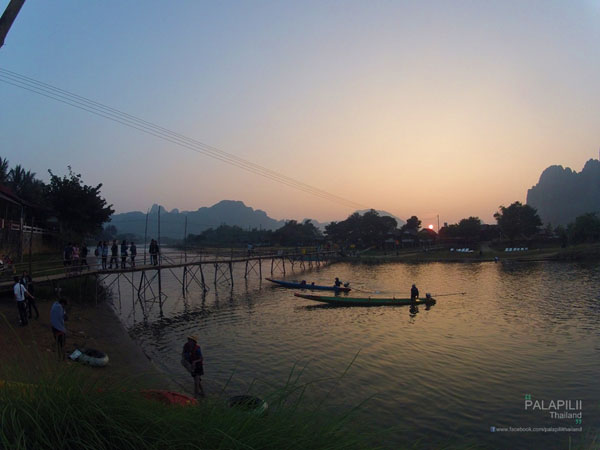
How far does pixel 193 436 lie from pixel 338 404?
916cm

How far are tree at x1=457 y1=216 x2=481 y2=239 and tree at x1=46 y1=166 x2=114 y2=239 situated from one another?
3504 inches

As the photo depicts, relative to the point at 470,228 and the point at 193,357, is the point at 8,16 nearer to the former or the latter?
the point at 193,357

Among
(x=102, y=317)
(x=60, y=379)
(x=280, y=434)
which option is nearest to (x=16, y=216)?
(x=102, y=317)

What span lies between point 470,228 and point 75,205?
303 feet

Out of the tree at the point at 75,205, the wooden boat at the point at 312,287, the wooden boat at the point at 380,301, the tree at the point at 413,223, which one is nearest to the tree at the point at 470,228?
the tree at the point at 413,223

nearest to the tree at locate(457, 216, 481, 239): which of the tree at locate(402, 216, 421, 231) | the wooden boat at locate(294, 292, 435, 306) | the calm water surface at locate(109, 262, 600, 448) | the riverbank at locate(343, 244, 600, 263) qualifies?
the riverbank at locate(343, 244, 600, 263)

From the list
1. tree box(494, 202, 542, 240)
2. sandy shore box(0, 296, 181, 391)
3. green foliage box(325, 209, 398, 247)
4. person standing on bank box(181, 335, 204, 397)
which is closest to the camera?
person standing on bank box(181, 335, 204, 397)

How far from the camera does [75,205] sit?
3784 centimetres

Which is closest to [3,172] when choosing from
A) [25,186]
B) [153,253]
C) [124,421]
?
[25,186]

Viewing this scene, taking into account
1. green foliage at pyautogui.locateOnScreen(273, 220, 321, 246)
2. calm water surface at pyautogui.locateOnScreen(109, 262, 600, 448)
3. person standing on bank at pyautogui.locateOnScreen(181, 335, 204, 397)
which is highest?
green foliage at pyautogui.locateOnScreen(273, 220, 321, 246)

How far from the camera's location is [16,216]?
31312 mm

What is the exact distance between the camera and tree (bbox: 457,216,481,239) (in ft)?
327

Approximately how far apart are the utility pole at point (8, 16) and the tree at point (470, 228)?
105723 mm

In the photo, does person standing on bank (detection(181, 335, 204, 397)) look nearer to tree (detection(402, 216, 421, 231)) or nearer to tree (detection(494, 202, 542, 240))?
tree (detection(494, 202, 542, 240))
